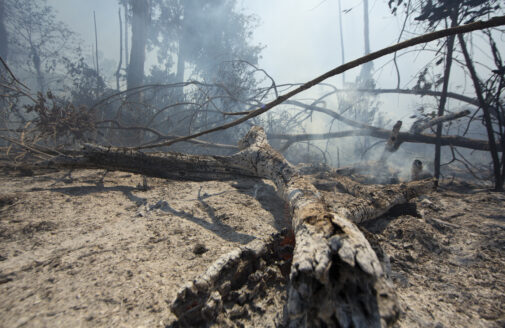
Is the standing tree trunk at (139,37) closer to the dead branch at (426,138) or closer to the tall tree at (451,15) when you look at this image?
the dead branch at (426,138)

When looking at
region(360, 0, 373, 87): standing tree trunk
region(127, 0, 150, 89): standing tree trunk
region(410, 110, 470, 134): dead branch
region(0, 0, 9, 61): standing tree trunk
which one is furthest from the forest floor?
region(0, 0, 9, 61): standing tree trunk

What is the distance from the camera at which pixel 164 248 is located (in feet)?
4.49

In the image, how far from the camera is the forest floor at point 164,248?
3.16 feet

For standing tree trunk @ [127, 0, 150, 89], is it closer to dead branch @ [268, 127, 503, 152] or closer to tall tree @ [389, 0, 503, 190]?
dead branch @ [268, 127, 503, 152]

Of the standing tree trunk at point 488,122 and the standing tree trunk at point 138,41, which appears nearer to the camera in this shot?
the standing tree trunk at point 488,122

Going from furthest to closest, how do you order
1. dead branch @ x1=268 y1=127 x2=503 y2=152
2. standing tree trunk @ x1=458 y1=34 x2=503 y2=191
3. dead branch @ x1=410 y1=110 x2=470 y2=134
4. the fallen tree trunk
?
dead branch @ x1=268 y1=127 x2=503 y2=152 → dead branch @ x1=410 y1=110 x2=470 y2=134 → standing tree trunk @ x1=458 y1=34 x2=503 y2=191 → the fallen tree trunk

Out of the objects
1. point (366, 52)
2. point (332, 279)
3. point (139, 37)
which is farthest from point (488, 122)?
point (366, 52)

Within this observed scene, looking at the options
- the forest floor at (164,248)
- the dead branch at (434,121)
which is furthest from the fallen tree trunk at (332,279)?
the dead branch at (434,121)

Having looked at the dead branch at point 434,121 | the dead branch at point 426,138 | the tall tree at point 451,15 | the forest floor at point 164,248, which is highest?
the tall tree at point 451,15

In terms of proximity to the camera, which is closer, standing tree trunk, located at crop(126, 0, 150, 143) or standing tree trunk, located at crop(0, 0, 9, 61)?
standing tree trunk, located at crop(126, 0, 150, 143)

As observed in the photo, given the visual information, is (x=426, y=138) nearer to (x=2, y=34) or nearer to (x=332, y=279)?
(x=332, y=279)

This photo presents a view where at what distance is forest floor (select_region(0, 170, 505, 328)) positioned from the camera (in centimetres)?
96

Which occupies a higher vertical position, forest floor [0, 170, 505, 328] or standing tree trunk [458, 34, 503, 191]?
standing tree trunk [458, 34, 503, 191]

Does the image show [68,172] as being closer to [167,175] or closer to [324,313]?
[167,175]
